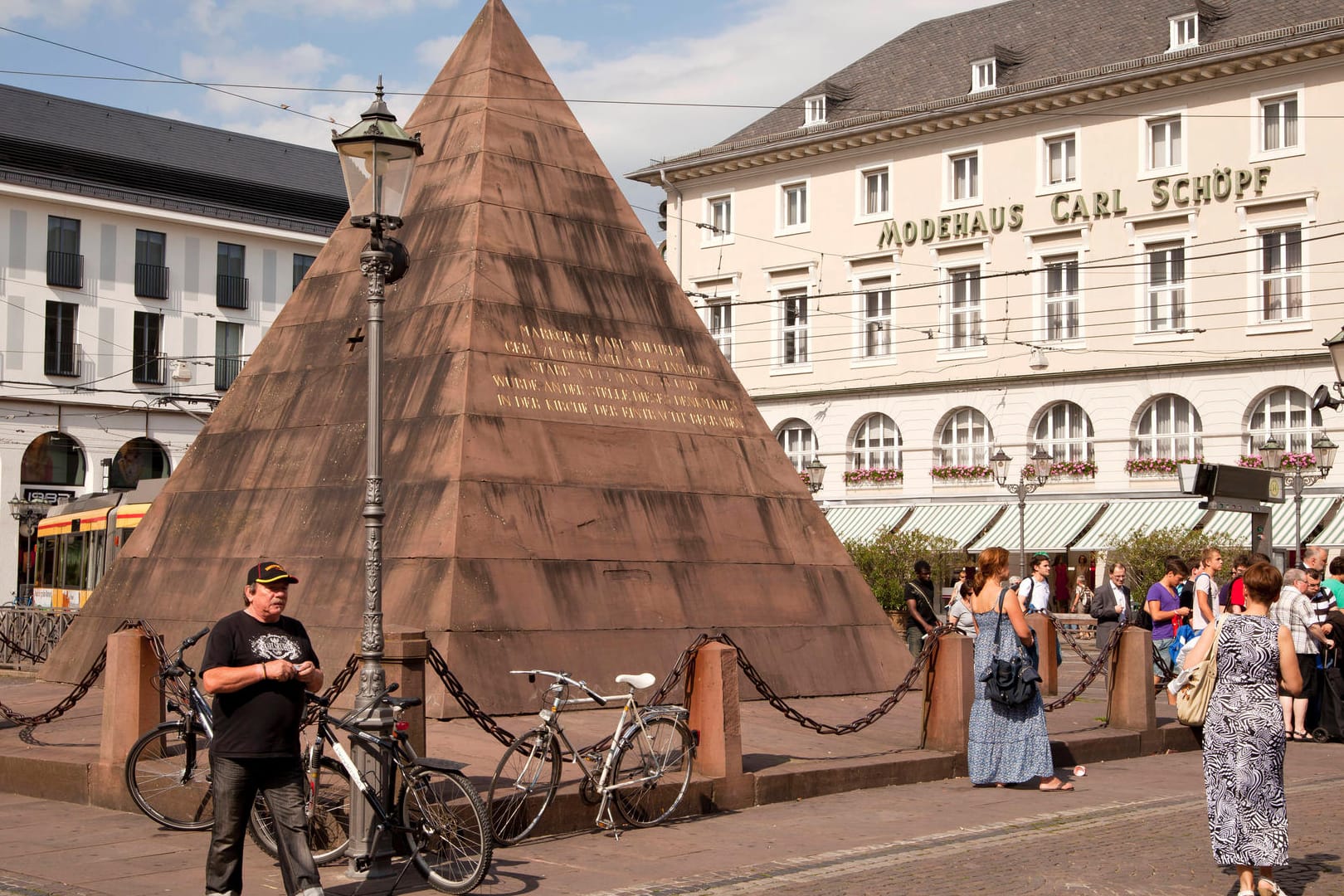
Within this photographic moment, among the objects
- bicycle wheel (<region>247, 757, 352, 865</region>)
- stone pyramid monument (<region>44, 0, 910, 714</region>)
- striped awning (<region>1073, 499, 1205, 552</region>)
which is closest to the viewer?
bicycle wheel (<region>247, 757, 352, 865</region>)

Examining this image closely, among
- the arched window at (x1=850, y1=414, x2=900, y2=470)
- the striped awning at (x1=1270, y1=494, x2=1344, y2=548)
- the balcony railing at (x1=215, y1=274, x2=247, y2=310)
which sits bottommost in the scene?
the striped awning at (x1=1270, y1=494, x2=1344, y2=548)

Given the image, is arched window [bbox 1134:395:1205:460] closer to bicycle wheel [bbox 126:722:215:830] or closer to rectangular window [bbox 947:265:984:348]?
rectangular window [bbox 947:265:984:348]

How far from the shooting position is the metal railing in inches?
789

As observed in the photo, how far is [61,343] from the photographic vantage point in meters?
46.6

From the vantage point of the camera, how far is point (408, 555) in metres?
12.0

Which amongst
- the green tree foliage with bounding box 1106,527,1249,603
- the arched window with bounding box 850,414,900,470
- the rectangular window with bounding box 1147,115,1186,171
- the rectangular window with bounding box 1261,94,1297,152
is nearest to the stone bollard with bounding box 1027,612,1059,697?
the green tree foliage with bounding box 1106,527,1249,603

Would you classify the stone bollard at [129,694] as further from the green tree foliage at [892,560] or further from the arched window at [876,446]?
the arched window at [876,446]

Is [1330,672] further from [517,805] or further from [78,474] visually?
[78,474]

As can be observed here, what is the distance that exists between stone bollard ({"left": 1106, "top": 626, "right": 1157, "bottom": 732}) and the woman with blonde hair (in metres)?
2.81

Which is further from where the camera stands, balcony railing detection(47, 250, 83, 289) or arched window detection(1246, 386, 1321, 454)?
balcony railing detection(47, 250, 83, 289)

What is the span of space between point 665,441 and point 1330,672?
6680 millimetres

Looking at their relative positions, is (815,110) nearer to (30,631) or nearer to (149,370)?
(149,370)

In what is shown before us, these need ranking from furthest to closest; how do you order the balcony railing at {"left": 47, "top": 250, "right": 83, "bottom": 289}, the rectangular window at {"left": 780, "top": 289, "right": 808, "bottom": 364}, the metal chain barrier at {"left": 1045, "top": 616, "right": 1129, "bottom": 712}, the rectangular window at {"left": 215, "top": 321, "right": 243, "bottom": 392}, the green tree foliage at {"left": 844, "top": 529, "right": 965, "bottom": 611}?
the rectangular window at {"left": 215, "top": 321, "right": 243, "bottom": 392} → the rectangular window at {"left": 780, "top": 289, "right": 808, "bottom": 364} → the balcony railing at {"left": 47, "top": 250, "right": 83, "bottom": 289} → the green tree foliage at {"left": 844, "top": 529, "right": 965, "bottom": 611} → the metal chain barrier at {"left": 1045, "top": 616, "right": 1129, "bottom": 712}

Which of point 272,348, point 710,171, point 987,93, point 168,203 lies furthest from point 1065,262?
point 272,348
